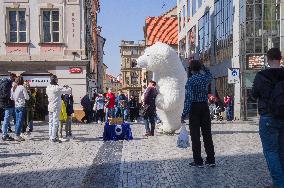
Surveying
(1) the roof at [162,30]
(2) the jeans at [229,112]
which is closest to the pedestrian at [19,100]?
(2) the jeans at [229,112]

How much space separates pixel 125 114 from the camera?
2527 centimetres

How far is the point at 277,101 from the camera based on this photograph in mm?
5570

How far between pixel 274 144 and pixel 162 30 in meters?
57.5

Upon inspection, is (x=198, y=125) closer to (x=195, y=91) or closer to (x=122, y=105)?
(x=195, y=91)

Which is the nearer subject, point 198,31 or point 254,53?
point 254,53

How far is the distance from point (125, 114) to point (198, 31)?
19.3 meters

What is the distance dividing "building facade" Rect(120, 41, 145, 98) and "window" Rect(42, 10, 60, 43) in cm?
6996

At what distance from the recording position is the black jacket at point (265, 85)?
5.71 meters

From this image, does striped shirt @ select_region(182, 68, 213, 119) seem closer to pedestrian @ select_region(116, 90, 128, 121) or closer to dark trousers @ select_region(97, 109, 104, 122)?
pedestrian @ select_region(116, 90, 128, 121)

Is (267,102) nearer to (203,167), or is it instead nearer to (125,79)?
(203,167)

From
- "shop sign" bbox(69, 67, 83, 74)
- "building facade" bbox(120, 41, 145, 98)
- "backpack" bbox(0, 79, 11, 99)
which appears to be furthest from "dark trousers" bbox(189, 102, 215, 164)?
"building facade" bbox(120, 41, 145, 98)

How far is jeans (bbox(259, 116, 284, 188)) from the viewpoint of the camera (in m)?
5.62

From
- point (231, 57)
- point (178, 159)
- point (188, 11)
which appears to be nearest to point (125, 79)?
point (188, 11)

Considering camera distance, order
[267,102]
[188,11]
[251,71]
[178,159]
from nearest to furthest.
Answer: [267,102] < [178,159] < [251,71] < [188,11]
